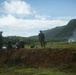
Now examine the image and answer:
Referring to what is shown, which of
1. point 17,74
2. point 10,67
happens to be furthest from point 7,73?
point 10,67

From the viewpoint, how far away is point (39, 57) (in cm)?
4159

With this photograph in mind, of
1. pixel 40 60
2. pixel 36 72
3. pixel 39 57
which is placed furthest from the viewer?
pixel 39 57

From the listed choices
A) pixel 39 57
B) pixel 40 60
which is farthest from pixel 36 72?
pixel 39 57

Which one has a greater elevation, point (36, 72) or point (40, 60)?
point (40, 60)

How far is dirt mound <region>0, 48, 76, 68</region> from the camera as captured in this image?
38438mm

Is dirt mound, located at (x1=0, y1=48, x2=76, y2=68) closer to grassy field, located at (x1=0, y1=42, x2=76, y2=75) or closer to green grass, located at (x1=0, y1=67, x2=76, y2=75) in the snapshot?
grassy field, located at (x1=0, y1=42, x2=76, y2=75)

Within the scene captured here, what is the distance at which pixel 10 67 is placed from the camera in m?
42.2

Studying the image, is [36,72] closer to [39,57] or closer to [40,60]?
[40,60]

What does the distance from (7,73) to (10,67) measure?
202 inches

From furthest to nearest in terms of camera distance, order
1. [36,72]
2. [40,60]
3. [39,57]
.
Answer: [39,57], [40,60], [36,72]

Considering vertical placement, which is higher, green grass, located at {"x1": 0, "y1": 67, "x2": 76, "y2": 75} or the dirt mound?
the dirt mound

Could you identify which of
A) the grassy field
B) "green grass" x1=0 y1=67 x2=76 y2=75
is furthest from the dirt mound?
"green grass" x1=0 y1=67 x2=76 y2=75

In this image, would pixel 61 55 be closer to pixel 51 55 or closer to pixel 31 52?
pixel 51 55

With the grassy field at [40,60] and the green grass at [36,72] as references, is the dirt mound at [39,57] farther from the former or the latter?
the green grass at [36,72]
